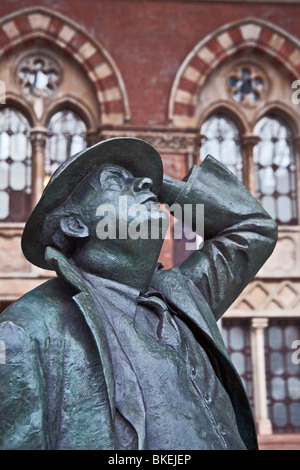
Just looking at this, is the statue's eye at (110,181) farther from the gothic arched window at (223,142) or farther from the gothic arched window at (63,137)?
the gothic arched window at (223,142)

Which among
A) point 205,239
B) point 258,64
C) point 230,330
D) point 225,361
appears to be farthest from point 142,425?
point 258,64

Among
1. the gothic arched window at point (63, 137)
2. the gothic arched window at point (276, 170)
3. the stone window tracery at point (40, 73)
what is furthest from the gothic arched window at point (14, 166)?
the gothic arched window at point (276, 170)

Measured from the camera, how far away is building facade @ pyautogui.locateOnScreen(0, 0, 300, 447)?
10383 millimetres

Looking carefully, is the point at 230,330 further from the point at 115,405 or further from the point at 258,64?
the point at 115,405

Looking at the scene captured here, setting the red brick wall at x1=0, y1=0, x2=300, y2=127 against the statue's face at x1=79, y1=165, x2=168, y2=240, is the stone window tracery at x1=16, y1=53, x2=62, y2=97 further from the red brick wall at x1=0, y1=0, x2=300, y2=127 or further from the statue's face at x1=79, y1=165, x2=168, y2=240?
the statue's face at x1=79, y1=165, x2=168, y2=240

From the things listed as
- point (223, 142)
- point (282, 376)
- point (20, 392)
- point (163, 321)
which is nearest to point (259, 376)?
point (282, 376)

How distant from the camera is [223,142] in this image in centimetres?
1100

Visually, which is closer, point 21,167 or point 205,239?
point 205,239

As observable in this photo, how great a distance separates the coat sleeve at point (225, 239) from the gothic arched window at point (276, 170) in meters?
8.59

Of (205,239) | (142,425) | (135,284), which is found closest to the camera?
(142,425)

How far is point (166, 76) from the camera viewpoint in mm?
10562

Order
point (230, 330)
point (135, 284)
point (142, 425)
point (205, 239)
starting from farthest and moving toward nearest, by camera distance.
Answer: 1. point (230, 330)
2. point (205, 239)
3. point (135, 284)
4. point (142, 425)

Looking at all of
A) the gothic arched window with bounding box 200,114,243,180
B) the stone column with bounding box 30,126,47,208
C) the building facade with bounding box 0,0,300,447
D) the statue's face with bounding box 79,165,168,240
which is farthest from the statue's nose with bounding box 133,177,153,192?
the gothic arched window with bounding box 200,114,243,180

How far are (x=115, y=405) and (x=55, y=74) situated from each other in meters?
9.45
